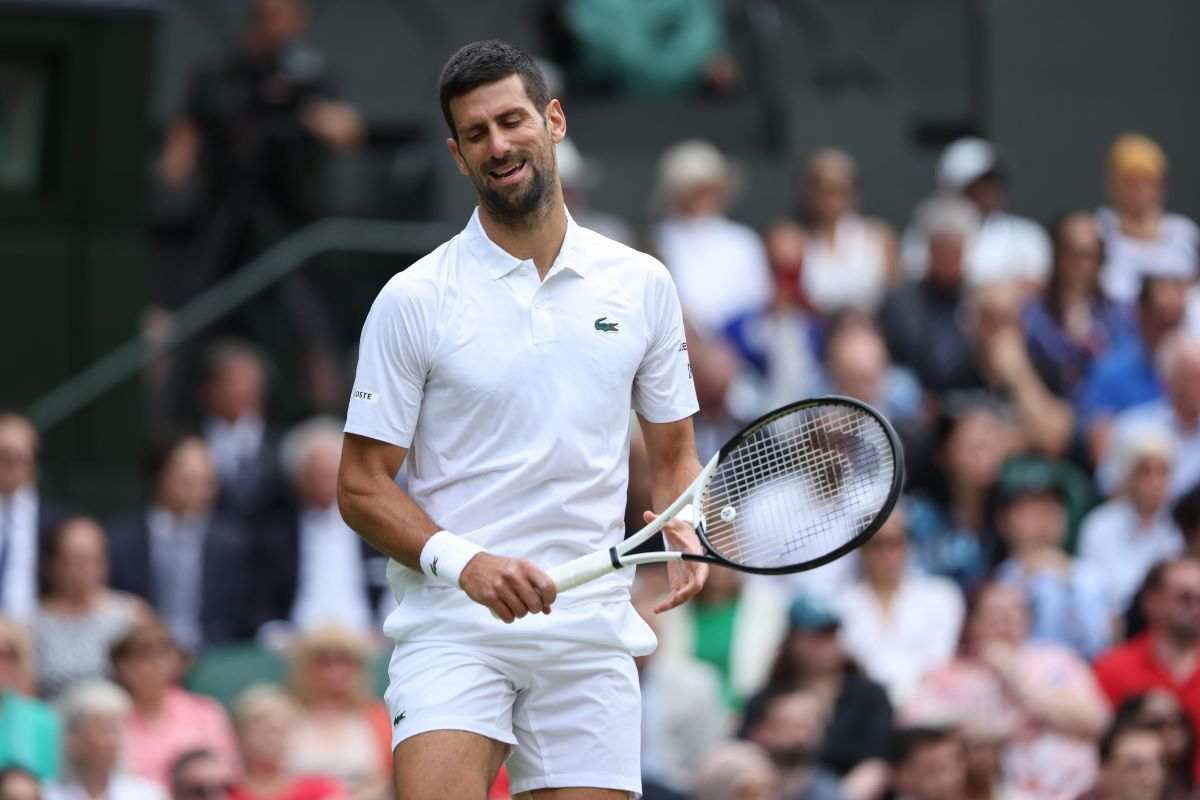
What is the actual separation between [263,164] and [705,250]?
216 cm

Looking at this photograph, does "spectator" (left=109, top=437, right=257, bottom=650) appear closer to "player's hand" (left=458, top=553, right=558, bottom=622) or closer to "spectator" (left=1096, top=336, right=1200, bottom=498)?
"spectator" (left=1096, top=336, right=1200, bottom=498)

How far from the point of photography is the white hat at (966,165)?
1353 centimetres

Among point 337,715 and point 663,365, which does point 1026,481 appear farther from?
point 663,365

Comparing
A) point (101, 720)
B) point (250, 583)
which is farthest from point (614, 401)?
point (250, 583)

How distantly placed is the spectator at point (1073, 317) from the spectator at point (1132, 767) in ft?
10.1

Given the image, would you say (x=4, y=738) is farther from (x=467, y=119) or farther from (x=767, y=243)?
(x=767, y=243)

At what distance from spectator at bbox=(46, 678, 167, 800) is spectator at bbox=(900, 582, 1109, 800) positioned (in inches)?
112

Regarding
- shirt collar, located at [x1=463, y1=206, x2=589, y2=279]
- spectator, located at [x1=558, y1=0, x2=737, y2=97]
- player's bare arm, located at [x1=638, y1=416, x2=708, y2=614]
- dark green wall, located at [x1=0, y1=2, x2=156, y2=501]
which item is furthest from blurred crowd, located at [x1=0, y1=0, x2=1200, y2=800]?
shirt collar, located at [x1=463, y1=206, x2=589, y2=279]

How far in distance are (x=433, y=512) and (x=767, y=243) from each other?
288 inches

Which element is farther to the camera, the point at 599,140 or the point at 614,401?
the point at 599,140

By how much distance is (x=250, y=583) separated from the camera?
10609 millimetres

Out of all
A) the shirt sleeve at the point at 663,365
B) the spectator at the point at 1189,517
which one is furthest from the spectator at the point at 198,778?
the spectator at the point at 1189,517

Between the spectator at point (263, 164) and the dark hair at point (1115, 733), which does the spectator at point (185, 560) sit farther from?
the dark hair at point (1115, 733)

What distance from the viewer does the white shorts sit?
577 cm
